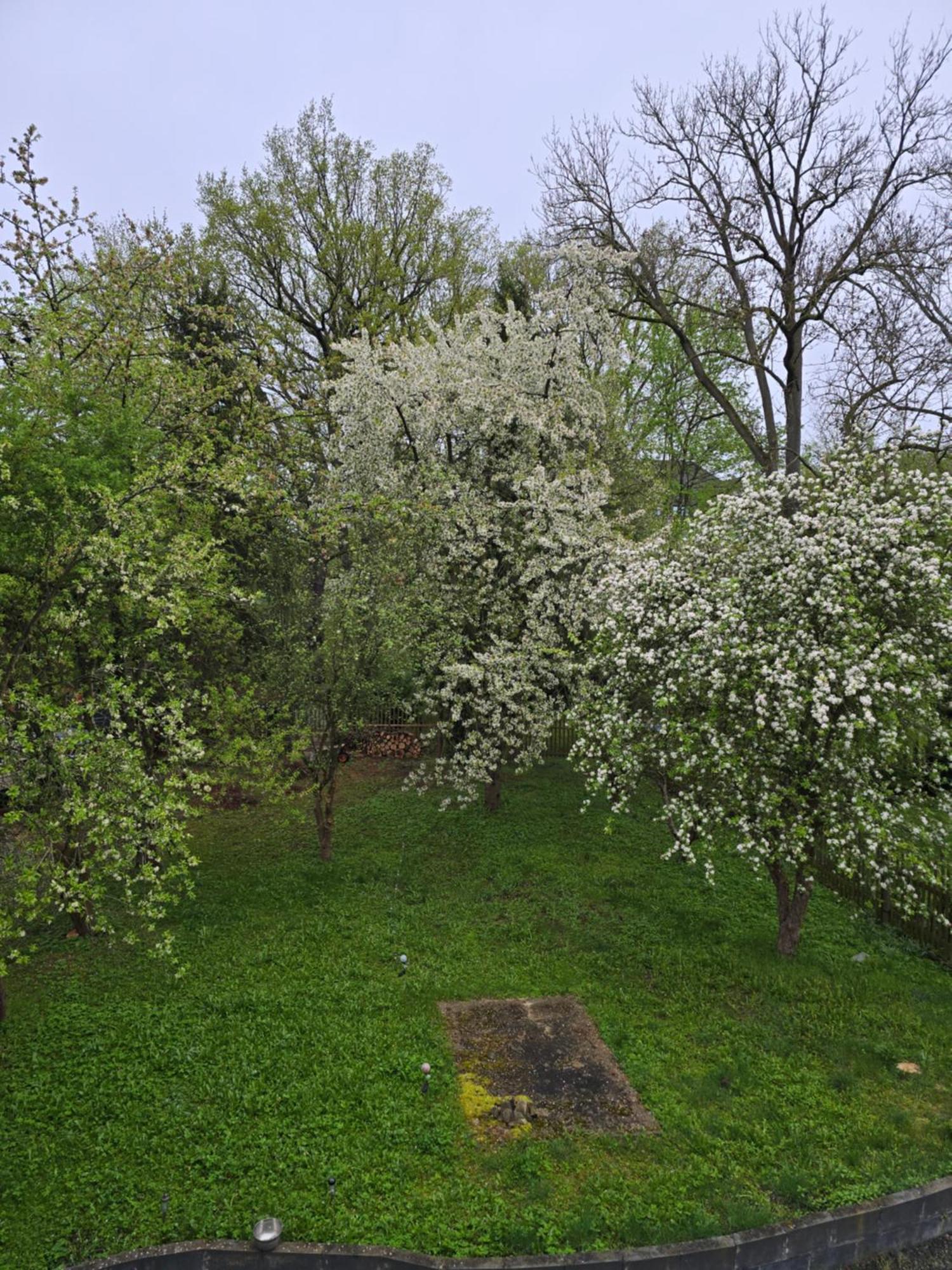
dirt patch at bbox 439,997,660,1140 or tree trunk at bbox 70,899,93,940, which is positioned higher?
tree trunk at bbox 70,899,93,940

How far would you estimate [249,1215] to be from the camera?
6.39 metres

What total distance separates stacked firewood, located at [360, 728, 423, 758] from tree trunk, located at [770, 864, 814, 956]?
12373 mm

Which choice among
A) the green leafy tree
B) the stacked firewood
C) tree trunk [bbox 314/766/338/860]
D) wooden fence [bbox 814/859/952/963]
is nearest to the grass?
wooden fence [bbox 814/859/952/963]

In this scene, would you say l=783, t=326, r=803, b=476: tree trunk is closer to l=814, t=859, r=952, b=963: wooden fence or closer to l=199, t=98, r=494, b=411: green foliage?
l=814, t=859, r=952, b=963: wooden fence

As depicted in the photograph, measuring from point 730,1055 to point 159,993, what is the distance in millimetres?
7619

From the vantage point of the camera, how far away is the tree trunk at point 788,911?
431 inches

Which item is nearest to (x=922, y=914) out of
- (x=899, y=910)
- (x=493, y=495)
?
(x=899, y=910)

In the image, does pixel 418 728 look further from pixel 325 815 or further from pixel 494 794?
pixel 325 815

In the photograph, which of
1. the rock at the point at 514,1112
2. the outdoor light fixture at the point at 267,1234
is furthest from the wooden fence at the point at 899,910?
the outdoor light fixture at the point at 267,1234

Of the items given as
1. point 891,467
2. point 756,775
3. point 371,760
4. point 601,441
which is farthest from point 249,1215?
point 601,441

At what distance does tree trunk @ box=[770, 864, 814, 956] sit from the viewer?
35.9 feet

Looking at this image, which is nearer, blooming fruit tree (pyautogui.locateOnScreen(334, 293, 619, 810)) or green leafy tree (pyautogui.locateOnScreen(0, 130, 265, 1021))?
green leafy tree (pyautogui.locateOnScreen(0, 130, 265, 1021))

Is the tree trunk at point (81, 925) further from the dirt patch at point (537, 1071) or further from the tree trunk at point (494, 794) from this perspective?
the tree trunk at point (494, 794)

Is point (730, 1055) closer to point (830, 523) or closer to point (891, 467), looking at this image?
point (830, 523)
